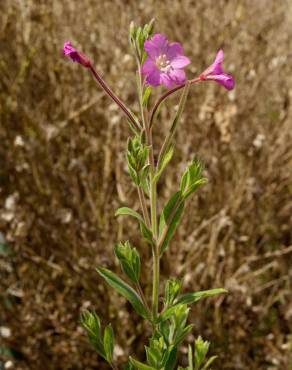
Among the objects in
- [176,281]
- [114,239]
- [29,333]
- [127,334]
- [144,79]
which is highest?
[144,79]

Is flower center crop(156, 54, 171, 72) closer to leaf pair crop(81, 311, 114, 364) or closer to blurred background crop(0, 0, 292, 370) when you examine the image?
leaf pair crop(81, 311, 114, 364)

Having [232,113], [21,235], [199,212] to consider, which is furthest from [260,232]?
[21,235]

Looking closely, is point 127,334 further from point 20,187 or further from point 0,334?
point 20,187

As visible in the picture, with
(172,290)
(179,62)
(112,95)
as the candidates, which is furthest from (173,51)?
(172,290)

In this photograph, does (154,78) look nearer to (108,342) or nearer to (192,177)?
(192,177)

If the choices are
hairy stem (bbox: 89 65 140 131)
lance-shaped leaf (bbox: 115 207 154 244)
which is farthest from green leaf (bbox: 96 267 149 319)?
hairy stem (bbox: 89 65 140 131)

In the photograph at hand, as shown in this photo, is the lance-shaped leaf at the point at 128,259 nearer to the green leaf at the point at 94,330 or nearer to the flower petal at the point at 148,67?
the green leaf at the point at 94,330
